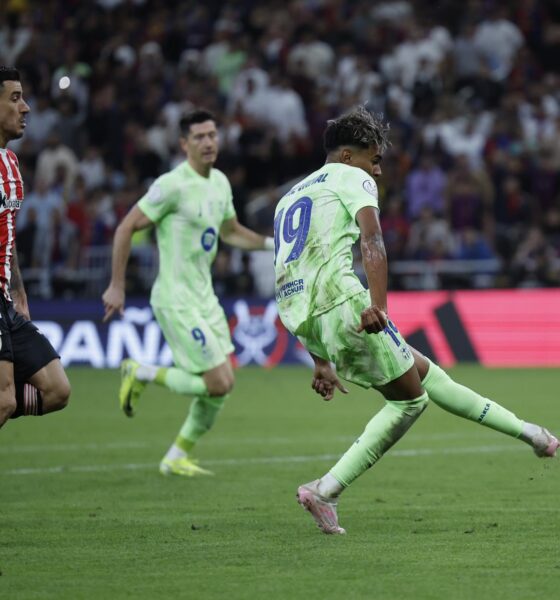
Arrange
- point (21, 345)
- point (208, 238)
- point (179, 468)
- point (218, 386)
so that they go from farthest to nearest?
point (208, 238)
point (218, 386)
point (179, 468)
point (21, 345)

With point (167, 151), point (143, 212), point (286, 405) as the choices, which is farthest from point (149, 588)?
point (167, 151)

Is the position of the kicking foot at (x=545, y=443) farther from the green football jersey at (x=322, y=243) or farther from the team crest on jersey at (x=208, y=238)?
the team crest on jersey at (x=208, y=238)

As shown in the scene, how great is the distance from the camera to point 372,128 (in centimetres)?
760

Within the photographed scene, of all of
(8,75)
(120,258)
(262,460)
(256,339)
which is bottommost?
(256,339)

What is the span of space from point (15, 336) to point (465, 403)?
254 centimetres

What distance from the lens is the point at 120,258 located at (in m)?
10.7

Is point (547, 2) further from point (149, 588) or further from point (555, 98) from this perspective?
point (149, 588)

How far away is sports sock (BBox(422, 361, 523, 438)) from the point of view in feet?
25.7

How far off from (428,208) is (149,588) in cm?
1565

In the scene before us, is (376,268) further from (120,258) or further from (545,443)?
(120,258)

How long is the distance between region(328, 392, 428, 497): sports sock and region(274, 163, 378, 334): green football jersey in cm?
67

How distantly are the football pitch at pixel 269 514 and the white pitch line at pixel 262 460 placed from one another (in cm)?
2

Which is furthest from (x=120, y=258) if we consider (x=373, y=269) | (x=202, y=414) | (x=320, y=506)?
(x=373, y=269)

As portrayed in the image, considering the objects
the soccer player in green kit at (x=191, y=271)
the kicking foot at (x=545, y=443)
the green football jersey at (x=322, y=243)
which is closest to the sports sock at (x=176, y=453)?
the soccer player in green kit at (x=191, y=271)
